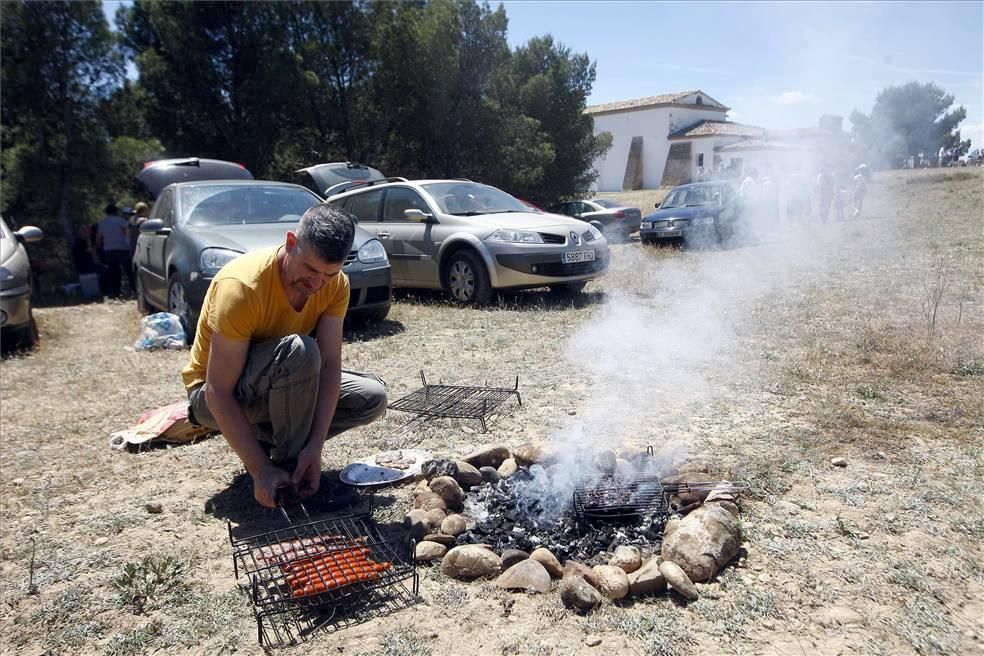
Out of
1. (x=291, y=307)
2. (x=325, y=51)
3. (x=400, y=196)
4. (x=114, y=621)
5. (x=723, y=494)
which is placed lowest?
(x=114, y=621)

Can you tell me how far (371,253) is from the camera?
21.9 feet

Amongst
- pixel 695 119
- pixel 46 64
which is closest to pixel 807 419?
pixel 46 64

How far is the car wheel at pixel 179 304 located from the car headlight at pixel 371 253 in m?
1.67

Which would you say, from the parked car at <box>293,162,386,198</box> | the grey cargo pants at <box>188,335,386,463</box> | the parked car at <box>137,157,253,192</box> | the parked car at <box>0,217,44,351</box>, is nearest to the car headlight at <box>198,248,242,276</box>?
the parked car at <box>0,217,44,351</box>

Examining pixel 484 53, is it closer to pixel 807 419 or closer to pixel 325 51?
pixel 325 51

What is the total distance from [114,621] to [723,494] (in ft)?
7.98

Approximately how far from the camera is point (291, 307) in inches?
113

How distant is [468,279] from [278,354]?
5113 mm

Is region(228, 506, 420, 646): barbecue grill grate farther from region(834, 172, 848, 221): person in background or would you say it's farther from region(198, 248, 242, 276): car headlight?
region(834, 172, 848, 221): person in background

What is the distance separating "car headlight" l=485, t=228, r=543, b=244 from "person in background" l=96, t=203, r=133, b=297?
6.25 metres

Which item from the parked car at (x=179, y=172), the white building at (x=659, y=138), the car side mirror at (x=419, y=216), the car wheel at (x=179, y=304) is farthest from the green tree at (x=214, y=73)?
the white building at (x=659, y=138)

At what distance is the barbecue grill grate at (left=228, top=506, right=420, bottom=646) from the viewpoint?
7.48 ft

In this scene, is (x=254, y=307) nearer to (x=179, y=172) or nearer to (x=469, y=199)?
(x=469, y=199)

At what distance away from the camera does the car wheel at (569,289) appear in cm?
816
